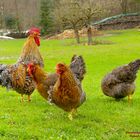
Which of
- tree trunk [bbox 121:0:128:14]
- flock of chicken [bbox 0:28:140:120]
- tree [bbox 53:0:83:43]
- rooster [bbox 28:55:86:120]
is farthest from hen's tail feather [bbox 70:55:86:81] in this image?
tree trunk [bbox 121:0:128:14]

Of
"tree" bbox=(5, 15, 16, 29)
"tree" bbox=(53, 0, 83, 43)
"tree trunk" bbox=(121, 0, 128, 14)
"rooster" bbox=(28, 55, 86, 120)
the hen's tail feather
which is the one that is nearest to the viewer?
"rooster" bbox=(28, 55, 86, 120)

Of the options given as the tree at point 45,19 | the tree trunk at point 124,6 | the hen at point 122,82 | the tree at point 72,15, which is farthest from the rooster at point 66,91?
the tree trunk at point 124,6

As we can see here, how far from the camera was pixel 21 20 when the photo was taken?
70.4 metres

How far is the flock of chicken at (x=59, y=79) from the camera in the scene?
9.43 m

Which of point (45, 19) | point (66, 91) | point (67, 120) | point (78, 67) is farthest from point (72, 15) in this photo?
point (66, 91)

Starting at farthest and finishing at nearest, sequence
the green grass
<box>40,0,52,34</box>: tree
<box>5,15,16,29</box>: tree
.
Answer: <box>5,15,16,29</box>: tree < <box>40,0,52,34</box>: tree < the green grass

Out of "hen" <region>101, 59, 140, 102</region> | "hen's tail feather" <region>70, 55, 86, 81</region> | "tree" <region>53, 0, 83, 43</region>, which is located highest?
"tree" <region>53, 0, 83, 43</region>

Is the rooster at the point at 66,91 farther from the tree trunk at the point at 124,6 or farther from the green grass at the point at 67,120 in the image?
the tree trunk at the point at 124,6

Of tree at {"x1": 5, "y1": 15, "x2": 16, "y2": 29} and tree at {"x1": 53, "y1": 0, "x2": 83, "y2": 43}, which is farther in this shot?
tree at {"x1": 5, "y1": 15, "x2": 16, "y2": 29}

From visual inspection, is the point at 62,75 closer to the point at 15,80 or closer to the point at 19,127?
the point at 19,127

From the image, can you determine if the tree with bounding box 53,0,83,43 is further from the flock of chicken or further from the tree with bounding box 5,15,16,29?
the flock of chicken

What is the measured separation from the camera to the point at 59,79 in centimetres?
951

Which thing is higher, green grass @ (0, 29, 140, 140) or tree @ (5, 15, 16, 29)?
tree @ (5, 15, 16, 29)

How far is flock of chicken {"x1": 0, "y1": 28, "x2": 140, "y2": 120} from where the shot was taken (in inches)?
371
